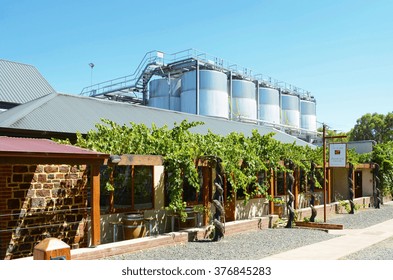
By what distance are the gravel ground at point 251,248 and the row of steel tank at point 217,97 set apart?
2274 centimetres

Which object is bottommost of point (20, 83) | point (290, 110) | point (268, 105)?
point (20, 83)

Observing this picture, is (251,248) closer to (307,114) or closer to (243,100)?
(243,100)

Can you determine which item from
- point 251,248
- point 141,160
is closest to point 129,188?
point 141,160

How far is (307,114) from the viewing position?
183 ft

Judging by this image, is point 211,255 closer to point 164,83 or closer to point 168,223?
point 168,223

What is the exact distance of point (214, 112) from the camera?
3628cm

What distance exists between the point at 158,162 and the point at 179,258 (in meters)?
2.90

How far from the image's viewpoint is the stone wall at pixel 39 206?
9594mm

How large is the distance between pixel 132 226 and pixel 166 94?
2758 cm

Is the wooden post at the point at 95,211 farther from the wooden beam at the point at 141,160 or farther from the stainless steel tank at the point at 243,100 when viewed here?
the stainless steel tank at the point at 243,100

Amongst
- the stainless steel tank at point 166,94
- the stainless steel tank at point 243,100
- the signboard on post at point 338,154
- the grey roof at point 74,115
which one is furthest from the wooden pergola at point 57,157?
the stainless steel tank at point 243,100

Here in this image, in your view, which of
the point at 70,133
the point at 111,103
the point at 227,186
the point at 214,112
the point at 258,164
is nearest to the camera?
the point at 70,133

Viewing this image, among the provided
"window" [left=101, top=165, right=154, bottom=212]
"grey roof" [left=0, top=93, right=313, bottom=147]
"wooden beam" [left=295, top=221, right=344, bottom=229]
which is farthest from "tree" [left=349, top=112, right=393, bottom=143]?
"window" [left=101, top=165, right=154, bottom=212]
